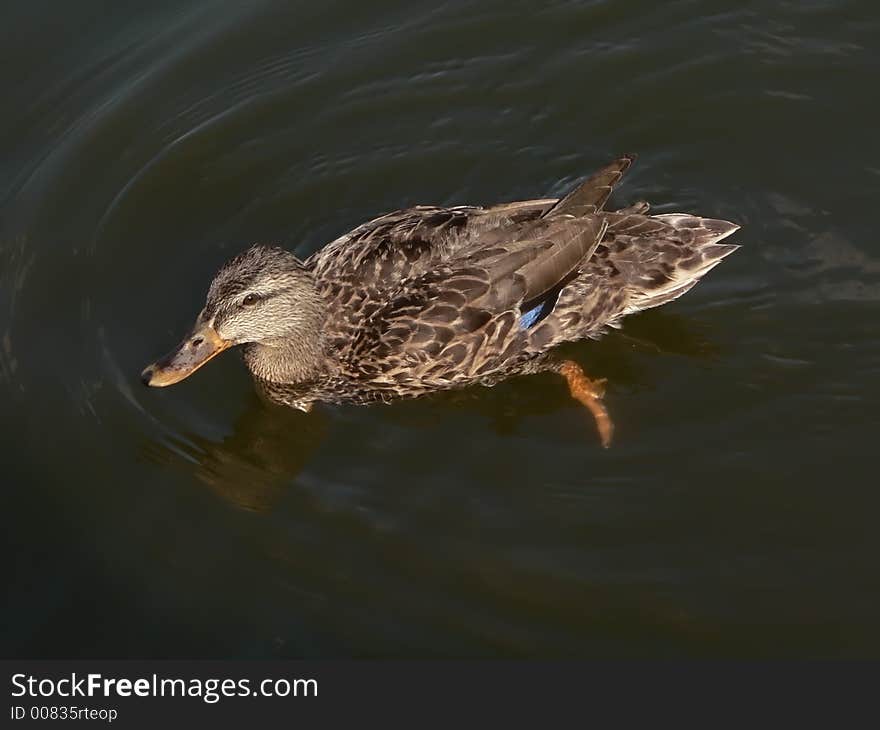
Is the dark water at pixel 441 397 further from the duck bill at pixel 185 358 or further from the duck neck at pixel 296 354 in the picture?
the duck bill at pixel 185 358

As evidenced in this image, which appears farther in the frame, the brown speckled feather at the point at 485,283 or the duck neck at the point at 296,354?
the duck neck at the point at 296,354

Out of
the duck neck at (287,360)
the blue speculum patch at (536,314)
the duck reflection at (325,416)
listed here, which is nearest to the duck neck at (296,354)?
the duck neck at (287,360)

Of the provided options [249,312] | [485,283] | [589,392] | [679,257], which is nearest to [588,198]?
[679,257]

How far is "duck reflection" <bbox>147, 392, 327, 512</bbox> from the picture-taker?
789cm

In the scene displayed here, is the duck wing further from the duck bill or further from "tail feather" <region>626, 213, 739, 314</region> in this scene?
the duck bill

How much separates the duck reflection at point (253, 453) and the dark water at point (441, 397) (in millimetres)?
21

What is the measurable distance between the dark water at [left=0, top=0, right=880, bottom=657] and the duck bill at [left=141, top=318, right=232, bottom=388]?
1.38 feet

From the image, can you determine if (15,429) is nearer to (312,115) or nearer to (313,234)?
(313,234)

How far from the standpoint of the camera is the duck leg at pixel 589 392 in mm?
8031

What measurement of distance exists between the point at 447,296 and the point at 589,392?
1.19 m

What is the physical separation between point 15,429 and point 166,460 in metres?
1.07

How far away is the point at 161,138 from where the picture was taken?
10258 mm

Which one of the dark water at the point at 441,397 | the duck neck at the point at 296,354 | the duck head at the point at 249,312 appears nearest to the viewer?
the dark water at the point at 441,397

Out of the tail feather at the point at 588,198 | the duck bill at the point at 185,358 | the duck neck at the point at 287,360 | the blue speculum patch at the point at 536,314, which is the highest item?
the duck bill at the point at 185,358
